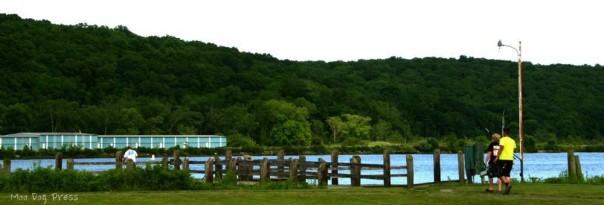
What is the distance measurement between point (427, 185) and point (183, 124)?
142879 mm

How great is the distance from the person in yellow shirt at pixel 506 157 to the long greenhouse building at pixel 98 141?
378ft

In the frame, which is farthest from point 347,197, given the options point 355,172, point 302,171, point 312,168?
point 312,168

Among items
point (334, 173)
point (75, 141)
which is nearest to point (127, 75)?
point (75, 141)

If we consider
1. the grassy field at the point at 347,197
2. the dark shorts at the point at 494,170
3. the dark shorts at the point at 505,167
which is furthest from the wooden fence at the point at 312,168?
the dark shorts at the point at 505,167

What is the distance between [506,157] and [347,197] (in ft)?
15.1

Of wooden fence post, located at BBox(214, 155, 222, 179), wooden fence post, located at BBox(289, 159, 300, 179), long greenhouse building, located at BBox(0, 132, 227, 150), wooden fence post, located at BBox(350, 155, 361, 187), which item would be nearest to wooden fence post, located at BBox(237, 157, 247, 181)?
wooden fence post, located at BBox(214, 155, 222, 179)

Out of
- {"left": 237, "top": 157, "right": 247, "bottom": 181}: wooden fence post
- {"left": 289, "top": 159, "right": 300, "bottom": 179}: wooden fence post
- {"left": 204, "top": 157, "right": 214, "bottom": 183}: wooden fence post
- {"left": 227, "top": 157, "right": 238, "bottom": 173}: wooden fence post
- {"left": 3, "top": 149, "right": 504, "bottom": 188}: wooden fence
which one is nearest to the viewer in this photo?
{"left": 3, "top": 149, "right": 504, "bottom": 188}: wooden fence

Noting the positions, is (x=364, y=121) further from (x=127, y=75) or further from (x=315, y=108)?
(x=127, y=75)

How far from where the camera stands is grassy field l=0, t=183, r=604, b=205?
25.4 metres

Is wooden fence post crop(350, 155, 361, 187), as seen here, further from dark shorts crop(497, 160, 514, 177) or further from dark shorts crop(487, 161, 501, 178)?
dark shorts crop(497, 160, 514, 177)

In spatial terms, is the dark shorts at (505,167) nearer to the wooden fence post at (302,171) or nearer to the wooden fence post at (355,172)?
the wooden fence post at (355,172)

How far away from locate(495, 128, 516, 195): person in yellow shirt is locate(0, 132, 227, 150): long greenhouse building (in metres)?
115

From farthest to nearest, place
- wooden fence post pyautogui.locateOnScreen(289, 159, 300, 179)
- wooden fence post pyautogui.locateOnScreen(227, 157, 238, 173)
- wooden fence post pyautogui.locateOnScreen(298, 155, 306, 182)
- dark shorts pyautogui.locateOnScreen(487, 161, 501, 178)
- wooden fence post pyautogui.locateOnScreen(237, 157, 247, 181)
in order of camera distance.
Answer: wooden fence post pyautogui.locateOnScreen(237, 157, 247, 181) < wooden fence post pyautogui.locateOnScreen(227, 157, 238, 173) < wooden fence post pyautogui.locateOnScreen(298, 155, 306, 182) < wooden fence post pyautogui.locateOnScreen(289, 159, 300, 179) < dark shorts pyautogui.locateOnScreen(487, 161, 501, 178)

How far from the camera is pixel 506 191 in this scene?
27.8 metres
